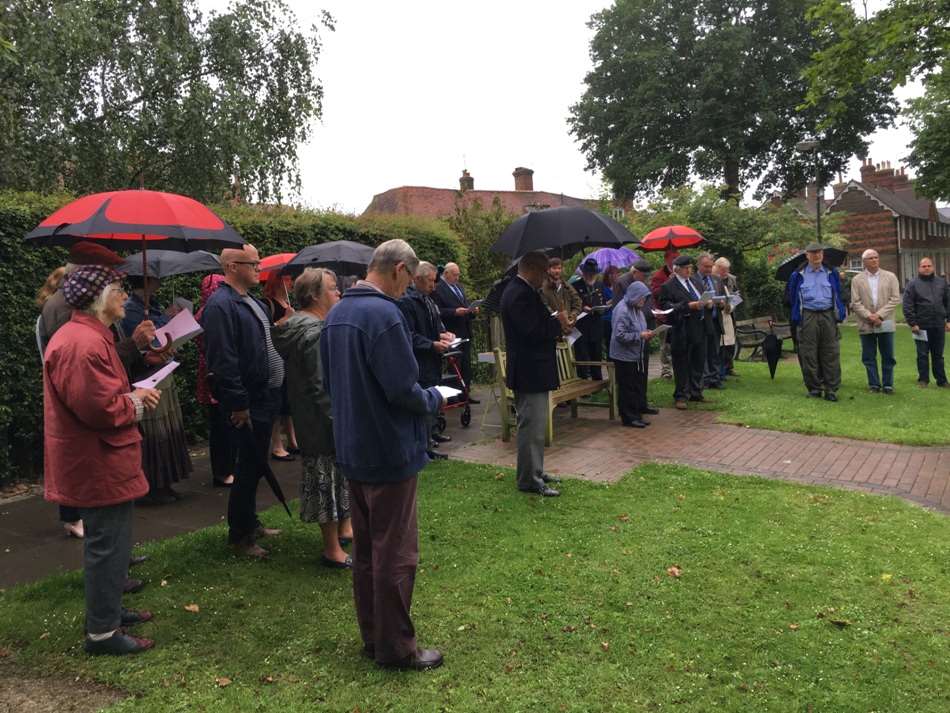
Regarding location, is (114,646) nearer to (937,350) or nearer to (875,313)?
(875,313)

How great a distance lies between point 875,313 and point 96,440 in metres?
10.7

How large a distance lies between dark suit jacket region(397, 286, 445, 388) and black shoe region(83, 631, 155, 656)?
3697 mm

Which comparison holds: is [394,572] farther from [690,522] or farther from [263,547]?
[690,522]

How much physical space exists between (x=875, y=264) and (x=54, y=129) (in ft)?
44.6

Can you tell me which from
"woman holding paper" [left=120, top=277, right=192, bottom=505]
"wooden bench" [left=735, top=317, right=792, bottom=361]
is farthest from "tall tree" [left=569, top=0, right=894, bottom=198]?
"woman holding paper" [left=120, top=277, right=192, bottom=505]

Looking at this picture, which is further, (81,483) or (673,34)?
(673,34)

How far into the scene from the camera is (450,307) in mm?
9281

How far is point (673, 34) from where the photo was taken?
37.8m

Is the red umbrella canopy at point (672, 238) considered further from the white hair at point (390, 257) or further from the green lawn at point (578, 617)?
the white hair at point (390, 257)

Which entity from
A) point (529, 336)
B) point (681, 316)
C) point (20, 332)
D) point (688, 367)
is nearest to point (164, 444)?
point (20, 332)

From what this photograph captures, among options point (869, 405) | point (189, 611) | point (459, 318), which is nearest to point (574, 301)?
point (459, 318)

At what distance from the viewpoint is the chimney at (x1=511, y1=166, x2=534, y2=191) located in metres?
45.0

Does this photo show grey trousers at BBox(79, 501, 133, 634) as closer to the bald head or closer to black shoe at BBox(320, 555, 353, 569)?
black shoe at BBox(320, 555, 353, 569)

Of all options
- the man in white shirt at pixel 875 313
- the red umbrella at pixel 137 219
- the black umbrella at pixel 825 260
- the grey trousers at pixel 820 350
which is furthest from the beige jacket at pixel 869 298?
the red umbrella at pixel 137 219
